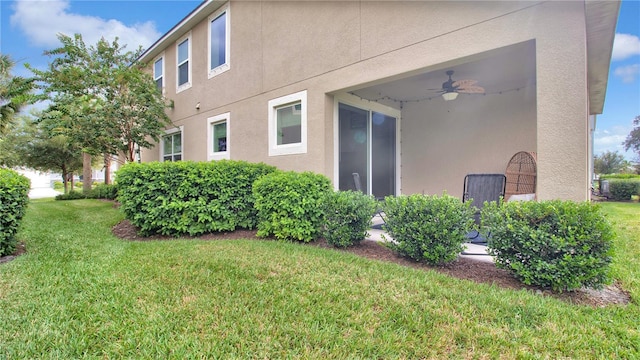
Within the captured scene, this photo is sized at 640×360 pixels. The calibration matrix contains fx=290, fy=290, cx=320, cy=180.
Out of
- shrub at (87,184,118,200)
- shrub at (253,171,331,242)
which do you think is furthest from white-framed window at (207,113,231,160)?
shrub at (87,184,118,200)

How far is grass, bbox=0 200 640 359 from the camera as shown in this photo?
1967mm

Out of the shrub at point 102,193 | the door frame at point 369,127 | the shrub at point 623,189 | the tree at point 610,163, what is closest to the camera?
the door frame at point 369,127

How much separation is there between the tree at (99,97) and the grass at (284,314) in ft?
21.2

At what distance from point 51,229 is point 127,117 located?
4380 millimetres

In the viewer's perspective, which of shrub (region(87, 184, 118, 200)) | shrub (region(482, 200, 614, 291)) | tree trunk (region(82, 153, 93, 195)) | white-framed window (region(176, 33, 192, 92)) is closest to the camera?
shrub (region(482, 200, 614, 291))

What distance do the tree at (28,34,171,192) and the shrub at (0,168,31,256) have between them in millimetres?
5436

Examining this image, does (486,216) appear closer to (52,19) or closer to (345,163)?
(345,163)

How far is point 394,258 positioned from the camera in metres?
3.87

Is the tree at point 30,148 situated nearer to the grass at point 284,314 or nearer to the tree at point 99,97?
the tree at point 99,97

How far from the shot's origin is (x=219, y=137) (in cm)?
859

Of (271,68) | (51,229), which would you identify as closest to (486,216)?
(271,68)

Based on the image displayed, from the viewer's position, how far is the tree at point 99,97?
28.1 ft

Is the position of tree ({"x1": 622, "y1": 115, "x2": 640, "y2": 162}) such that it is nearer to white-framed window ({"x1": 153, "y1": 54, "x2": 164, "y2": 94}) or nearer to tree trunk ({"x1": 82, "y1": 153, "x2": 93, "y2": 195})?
white-framed window ({"x1": 153, "y1": 54, "x2": 164, "y2": 94})

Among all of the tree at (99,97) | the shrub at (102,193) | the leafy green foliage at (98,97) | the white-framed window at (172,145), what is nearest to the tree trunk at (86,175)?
the shrub at (102,193)
